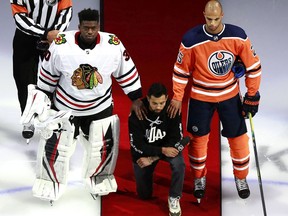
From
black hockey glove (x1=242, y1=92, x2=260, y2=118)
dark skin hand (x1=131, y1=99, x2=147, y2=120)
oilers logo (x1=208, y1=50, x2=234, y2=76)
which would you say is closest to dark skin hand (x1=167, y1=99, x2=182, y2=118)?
dark skin hand (x1=131, y1=99, x2=147, y2=120)

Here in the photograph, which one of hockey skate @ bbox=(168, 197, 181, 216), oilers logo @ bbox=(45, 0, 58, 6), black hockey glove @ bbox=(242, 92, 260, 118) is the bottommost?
hockey skate @ bbox=(168, 197, 181, 216)

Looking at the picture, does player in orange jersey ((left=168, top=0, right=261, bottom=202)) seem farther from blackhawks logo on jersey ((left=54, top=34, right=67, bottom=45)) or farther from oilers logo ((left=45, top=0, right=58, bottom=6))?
oilers logo ((left=45, top=0, right=58, bottom=6))

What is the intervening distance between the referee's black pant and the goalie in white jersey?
23.5 inches

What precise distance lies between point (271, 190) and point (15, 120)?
1.77m

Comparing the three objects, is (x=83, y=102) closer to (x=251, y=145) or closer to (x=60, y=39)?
(x=60, y=39)

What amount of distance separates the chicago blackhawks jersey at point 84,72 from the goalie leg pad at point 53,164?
0.55 ft

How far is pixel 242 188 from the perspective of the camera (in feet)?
18.4

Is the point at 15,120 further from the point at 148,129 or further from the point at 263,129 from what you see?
the point at 263,129

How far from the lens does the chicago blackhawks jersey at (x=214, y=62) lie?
204 inches

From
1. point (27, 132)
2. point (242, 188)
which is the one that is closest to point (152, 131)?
point (242, 188)

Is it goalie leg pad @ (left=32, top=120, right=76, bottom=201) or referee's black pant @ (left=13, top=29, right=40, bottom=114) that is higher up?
referee's black pant @ (left=13, top=29, right=40, bottom=114)

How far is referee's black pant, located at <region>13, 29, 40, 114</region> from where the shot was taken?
5.87 metres

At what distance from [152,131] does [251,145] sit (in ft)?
3.10

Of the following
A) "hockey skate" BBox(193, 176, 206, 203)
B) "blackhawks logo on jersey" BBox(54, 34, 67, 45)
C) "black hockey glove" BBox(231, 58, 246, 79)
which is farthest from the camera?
"hockey skate" BBox(193, 176, 206, 203)
